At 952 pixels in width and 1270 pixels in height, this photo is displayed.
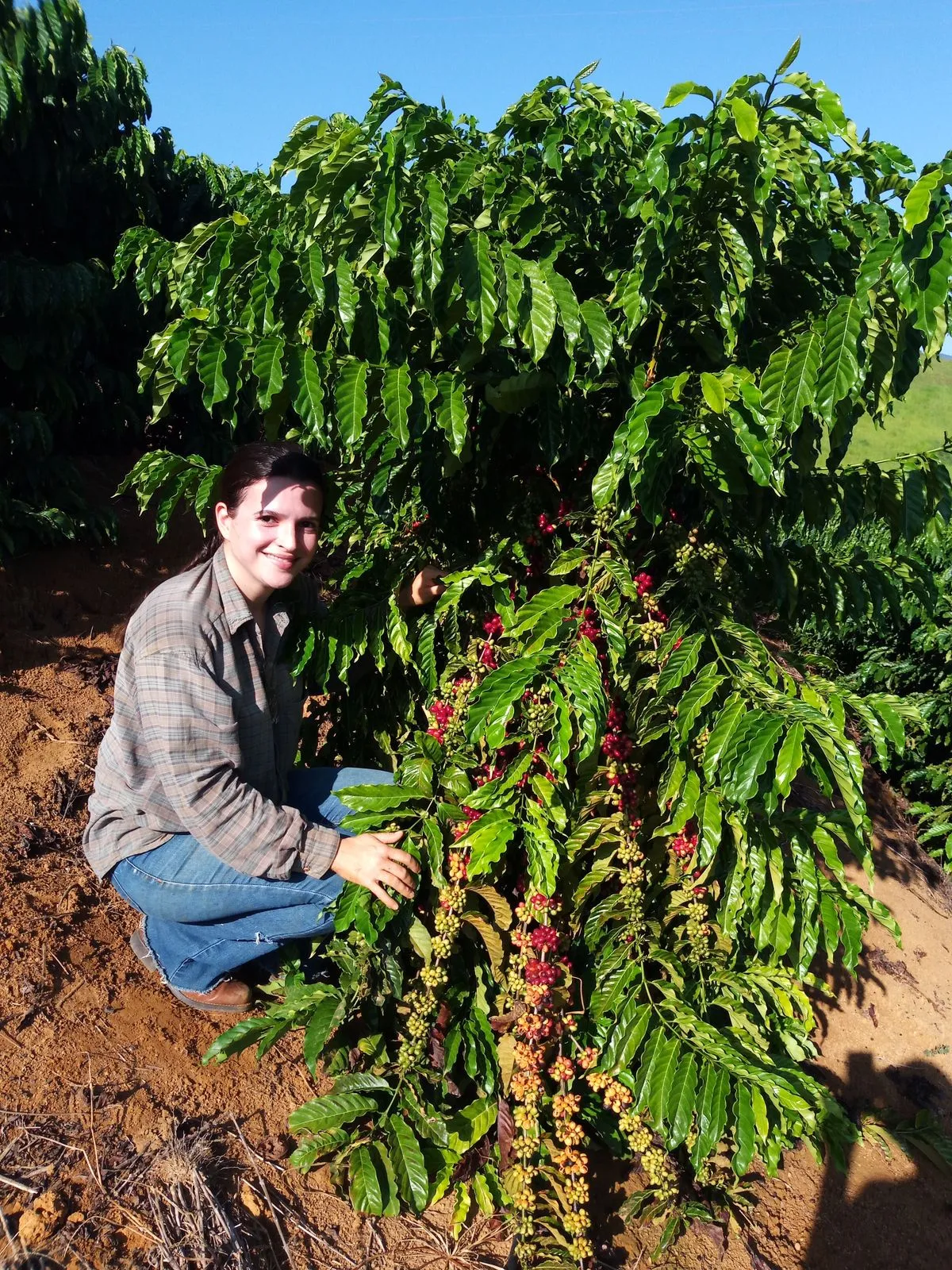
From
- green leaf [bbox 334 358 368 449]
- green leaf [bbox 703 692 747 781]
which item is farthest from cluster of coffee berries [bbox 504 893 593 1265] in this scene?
green leaf [bbox 334 358 368 449]

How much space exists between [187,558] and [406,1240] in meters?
4.09

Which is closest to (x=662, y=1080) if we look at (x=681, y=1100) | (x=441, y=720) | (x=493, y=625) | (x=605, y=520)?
(x=681, y=1100)

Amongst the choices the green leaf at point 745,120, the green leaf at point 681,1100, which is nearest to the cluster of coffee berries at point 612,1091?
the green leaf at point 681,1100

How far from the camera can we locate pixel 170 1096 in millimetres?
2219

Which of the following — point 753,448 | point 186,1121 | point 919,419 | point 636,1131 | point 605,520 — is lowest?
point 186,1121

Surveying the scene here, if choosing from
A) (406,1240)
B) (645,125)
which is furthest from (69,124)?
(406,1240)

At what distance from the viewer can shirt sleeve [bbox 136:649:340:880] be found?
2.04 meters

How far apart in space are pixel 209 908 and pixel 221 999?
1.18ft

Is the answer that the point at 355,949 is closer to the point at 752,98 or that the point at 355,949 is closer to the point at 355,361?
the point at 355,361

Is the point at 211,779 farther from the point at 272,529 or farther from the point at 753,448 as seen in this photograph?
the point at 753,448

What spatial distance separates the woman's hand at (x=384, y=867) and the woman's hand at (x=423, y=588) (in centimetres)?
60

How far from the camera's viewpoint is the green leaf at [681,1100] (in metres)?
1.69

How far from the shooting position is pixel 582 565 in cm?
197

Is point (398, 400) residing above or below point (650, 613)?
above
